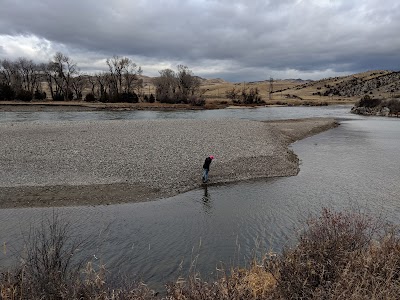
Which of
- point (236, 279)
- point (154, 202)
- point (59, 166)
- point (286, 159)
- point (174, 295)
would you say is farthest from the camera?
point (286, 159)

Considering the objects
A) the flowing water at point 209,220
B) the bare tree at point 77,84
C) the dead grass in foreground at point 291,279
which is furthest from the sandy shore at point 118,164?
the bare tree at point 77,84

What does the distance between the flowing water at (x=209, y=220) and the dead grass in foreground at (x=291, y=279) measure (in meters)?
1.91

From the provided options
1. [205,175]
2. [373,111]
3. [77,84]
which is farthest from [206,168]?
[77,84]

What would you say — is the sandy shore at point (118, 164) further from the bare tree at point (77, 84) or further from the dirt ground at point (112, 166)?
the bare tree at point (77, 84)

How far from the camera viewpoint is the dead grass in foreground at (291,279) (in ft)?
20.3

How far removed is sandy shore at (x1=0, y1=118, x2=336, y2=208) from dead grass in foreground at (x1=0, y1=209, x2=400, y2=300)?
9.65 m

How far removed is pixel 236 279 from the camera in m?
7.39

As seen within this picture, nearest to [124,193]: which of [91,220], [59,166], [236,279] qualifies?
[91,220]

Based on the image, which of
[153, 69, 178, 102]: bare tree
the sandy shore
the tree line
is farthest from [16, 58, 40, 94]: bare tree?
the sandy shore

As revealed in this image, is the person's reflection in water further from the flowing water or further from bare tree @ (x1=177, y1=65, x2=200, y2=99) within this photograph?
bare tree @ (x1=177, y1=65, x2=200, y2=99)

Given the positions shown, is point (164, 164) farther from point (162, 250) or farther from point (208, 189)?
point (162, 250)

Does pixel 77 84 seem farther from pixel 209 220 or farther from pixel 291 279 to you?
pixel 291 279

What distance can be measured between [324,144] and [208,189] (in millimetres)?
21787

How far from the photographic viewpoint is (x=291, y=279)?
6.79 meters
